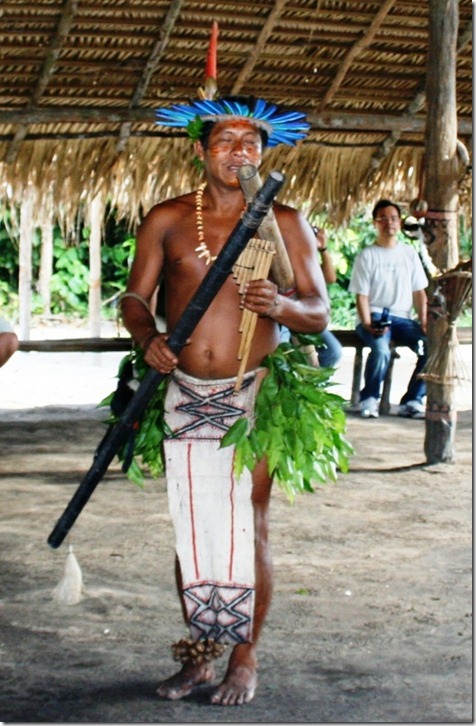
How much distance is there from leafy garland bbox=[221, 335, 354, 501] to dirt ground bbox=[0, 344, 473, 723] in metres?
0.64

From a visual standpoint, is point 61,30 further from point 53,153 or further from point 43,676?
point 43,676

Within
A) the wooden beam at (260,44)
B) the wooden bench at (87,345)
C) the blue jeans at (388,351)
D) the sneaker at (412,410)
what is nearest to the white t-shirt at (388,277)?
the blue jeans at (388,351)

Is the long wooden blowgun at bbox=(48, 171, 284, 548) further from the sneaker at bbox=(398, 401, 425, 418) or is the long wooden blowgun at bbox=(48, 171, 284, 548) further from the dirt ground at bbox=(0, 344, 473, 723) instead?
the sneaker at bbox=(398, 401, 425, 418)

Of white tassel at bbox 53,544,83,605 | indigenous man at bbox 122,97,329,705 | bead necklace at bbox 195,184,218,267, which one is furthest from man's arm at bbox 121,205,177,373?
white tassel at bbox 53,544,83,605

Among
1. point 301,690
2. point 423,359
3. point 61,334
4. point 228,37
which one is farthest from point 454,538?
point 61,334

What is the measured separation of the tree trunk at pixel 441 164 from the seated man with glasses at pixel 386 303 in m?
1.90

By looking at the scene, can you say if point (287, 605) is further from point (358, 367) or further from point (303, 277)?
point (358, 367)

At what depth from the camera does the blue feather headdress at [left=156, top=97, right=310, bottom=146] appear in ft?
12.1

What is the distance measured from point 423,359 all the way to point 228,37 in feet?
8.60

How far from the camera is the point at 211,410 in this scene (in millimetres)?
3705

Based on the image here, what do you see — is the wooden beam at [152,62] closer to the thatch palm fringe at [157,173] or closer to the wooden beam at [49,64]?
the thatch palm fringe at [157,173]

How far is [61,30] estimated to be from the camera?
7.63 meters

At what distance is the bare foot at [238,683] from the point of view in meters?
3.53

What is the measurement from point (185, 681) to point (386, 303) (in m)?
5.69
